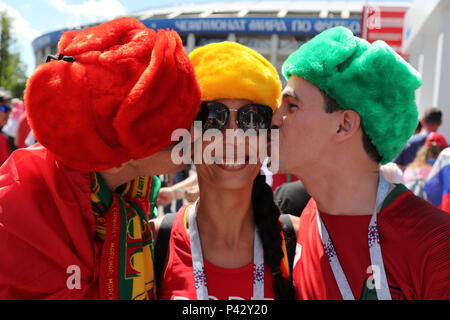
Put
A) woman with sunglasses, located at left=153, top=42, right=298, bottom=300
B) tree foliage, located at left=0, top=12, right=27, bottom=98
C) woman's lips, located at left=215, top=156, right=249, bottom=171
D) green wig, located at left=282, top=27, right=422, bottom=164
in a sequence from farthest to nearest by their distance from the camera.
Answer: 1. tree foliage, located at left=0, top=12, right=27, bottom=98
2. woman's lips, located at left=215, top=156, right=249, bottom=171
3. woman with sunglasses, located at left=153, top=42, right=298, bottom=300
4. green wig, located at left=282, top=27, right=422, bottom=164

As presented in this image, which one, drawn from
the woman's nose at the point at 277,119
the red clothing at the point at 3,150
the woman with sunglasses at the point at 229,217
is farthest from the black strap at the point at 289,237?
the red clothing at the point at 3,150

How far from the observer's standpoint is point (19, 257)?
4.14 feet

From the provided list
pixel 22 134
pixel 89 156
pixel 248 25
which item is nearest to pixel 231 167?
pixel 89 156

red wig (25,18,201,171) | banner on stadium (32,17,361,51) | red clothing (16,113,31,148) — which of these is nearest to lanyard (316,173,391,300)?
red wig (25,18,201,171)

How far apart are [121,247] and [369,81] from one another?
1374 millimetres

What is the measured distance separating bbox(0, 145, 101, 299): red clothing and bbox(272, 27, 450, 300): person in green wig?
1.03m

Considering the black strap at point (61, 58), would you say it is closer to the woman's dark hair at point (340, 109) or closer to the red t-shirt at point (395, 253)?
the woman's dark hair at point (340, 109)

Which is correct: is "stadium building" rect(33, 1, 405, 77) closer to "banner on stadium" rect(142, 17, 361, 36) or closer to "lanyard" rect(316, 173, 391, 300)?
"banner on stadium" rect(142, 17, 361, 36)

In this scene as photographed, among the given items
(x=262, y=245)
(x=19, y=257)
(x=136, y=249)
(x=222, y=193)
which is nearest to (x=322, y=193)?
(x=262, y=245)

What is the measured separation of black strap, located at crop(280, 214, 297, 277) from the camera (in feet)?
6.23

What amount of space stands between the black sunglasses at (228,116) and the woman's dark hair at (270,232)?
1.54ft

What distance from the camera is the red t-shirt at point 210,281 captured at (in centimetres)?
170

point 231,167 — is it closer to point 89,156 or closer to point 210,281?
point 210,281
